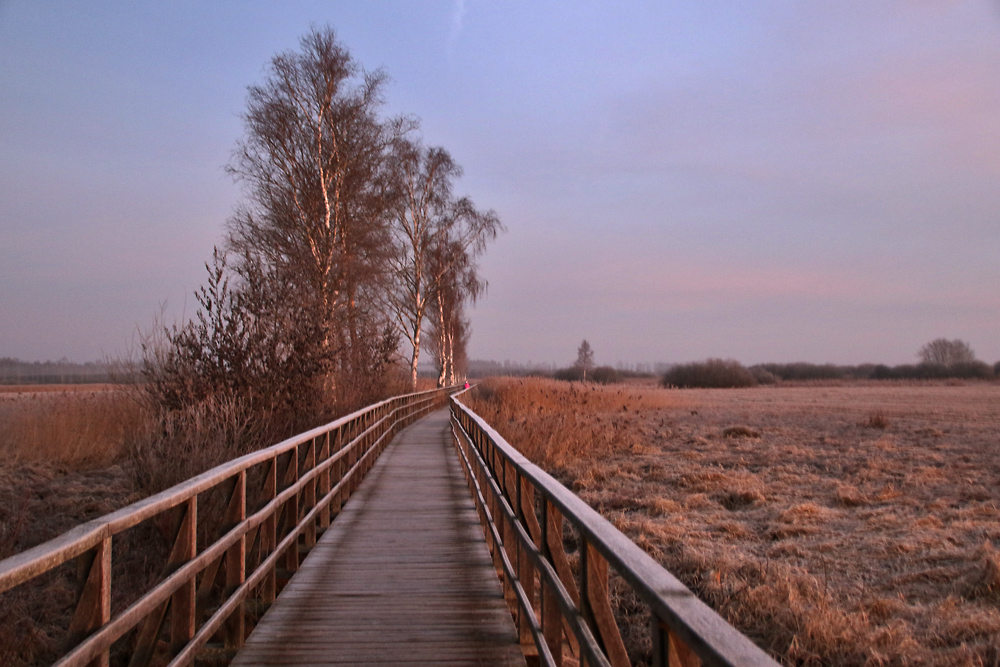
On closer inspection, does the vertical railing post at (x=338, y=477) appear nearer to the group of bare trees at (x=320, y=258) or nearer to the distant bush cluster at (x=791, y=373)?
the group of bare trees at (x=320, y=258)

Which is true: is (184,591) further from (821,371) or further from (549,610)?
(821,371)

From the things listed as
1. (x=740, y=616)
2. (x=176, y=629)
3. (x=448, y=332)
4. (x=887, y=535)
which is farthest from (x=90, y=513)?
(x=448, y=332)

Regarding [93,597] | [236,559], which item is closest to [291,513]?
[236,559]

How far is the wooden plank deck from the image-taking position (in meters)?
3.71

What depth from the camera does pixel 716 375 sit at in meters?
58.7

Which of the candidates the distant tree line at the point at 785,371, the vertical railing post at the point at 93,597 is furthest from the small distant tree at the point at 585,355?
the vertical railing post at the point at 93,597

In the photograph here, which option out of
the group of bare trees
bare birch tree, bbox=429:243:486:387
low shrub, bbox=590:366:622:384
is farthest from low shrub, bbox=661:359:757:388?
the group of bare trees

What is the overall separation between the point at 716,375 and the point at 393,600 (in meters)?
57.4

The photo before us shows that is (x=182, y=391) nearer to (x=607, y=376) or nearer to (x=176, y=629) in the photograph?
(x=176, y=629)

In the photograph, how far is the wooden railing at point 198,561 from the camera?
87.8 inches

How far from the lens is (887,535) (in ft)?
23.7

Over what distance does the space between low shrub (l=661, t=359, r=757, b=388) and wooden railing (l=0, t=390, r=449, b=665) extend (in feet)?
176

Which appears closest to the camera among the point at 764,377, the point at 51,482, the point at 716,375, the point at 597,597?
the point at 597,597

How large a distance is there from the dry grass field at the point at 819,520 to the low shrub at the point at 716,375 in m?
40.8
